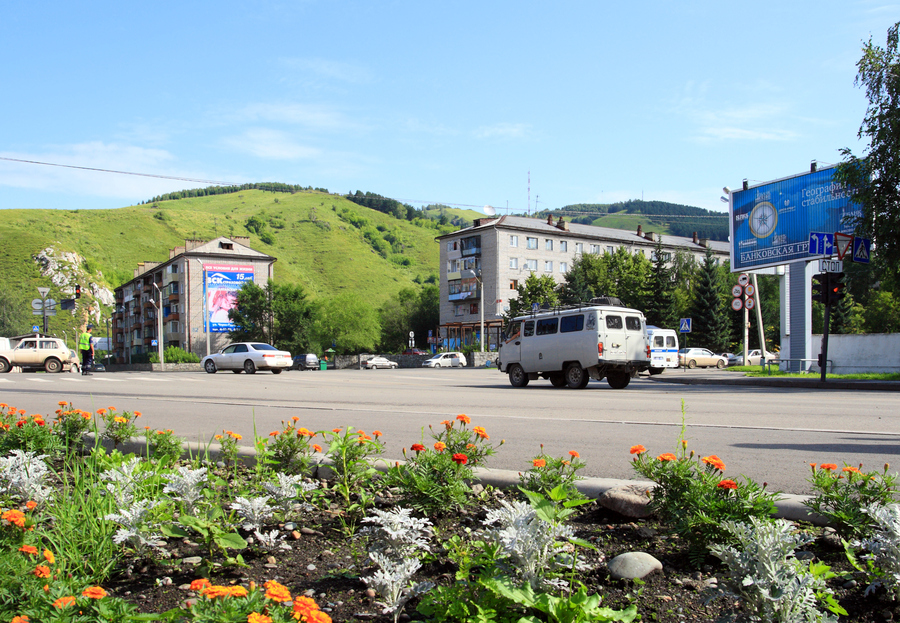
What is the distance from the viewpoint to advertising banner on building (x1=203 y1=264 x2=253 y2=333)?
3312 inches

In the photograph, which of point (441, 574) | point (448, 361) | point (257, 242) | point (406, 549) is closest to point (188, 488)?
point (406, 549)

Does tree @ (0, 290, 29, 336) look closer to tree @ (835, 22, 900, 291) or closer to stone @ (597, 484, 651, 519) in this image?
tree @ (835, 22, 900, 291)

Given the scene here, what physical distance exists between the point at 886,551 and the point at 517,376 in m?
19.4

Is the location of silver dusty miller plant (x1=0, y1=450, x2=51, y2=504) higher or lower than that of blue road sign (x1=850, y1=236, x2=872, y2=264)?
lower

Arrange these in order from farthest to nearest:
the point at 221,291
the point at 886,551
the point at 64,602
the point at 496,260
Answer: the point at 496,260 → the point at 221,291 → the point at 886,551 → the point at 64,602

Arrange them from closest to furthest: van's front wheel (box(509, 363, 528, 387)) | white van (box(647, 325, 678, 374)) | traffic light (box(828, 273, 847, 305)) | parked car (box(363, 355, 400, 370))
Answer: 1. traffic light (box(828, 273, 847, 305))
2. van's front wheel (box(509, 363, 528, 387))
3. white van (box(647, 325, 678, 374))
4. parked car (box(363, 355, 400, 370))

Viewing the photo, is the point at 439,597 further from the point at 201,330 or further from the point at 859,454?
the point at 201,330

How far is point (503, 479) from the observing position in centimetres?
438

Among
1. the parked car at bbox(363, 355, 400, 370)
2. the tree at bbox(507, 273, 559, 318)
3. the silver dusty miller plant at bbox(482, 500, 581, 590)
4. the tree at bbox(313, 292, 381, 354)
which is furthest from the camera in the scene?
the tree at bbox(313, 292, 381, 354)

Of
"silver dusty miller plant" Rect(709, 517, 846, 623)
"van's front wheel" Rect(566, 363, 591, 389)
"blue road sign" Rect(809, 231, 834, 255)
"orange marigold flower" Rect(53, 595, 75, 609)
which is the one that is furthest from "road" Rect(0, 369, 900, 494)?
"blue road sign" Rect(809, 231, 834, 255)

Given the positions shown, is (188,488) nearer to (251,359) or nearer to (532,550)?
(532,550)

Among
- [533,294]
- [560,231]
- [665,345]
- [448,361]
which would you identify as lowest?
[448,361]

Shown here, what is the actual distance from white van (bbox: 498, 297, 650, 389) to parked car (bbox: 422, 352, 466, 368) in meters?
38.7

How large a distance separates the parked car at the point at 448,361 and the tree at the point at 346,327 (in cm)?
2612
